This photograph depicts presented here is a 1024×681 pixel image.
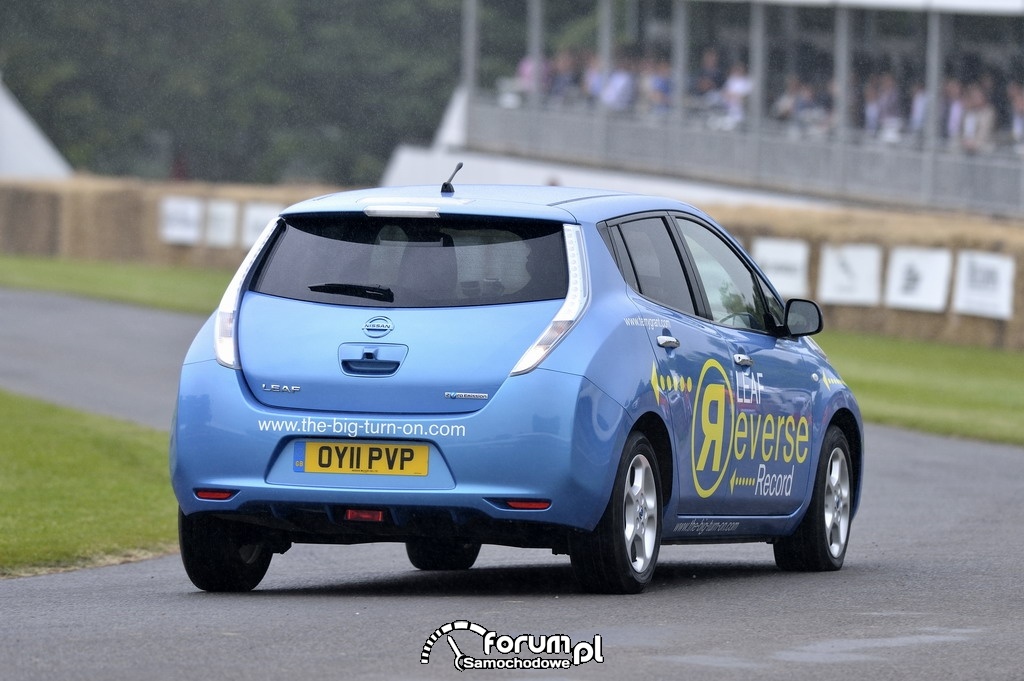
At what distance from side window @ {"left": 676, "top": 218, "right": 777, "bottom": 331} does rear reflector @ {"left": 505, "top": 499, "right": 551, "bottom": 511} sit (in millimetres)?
1714

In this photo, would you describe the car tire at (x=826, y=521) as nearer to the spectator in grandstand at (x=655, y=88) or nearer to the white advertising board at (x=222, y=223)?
the spectator in grandstand at (x=655, y=88)

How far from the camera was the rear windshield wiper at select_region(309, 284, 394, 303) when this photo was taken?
8328 mm

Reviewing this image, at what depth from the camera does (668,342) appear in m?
8.69

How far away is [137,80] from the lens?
80.9m

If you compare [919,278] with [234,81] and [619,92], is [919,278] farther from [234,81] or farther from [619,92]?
[234,81]

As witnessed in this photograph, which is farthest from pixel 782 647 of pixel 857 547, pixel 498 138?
pixel 498 138

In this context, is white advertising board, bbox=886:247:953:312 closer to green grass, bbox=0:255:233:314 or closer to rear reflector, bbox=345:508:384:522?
green grass, bbox=0:255:233:314

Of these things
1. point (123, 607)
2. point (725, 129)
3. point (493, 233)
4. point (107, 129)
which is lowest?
point (107, 129)

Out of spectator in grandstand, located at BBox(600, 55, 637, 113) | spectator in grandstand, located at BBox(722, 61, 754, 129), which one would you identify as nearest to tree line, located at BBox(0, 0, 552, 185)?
spectator in grandstand, located at BBox(600, 55, 637, 113)

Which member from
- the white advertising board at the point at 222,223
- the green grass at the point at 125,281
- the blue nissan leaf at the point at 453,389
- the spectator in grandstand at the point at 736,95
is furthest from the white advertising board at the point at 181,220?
the blue nissan leaf at the point at 453,389

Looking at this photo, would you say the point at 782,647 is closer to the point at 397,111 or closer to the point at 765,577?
the point at 765,577

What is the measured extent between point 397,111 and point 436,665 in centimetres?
7809

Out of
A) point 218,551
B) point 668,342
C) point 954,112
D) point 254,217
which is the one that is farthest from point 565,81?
point 218,551

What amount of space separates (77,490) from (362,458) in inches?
235
